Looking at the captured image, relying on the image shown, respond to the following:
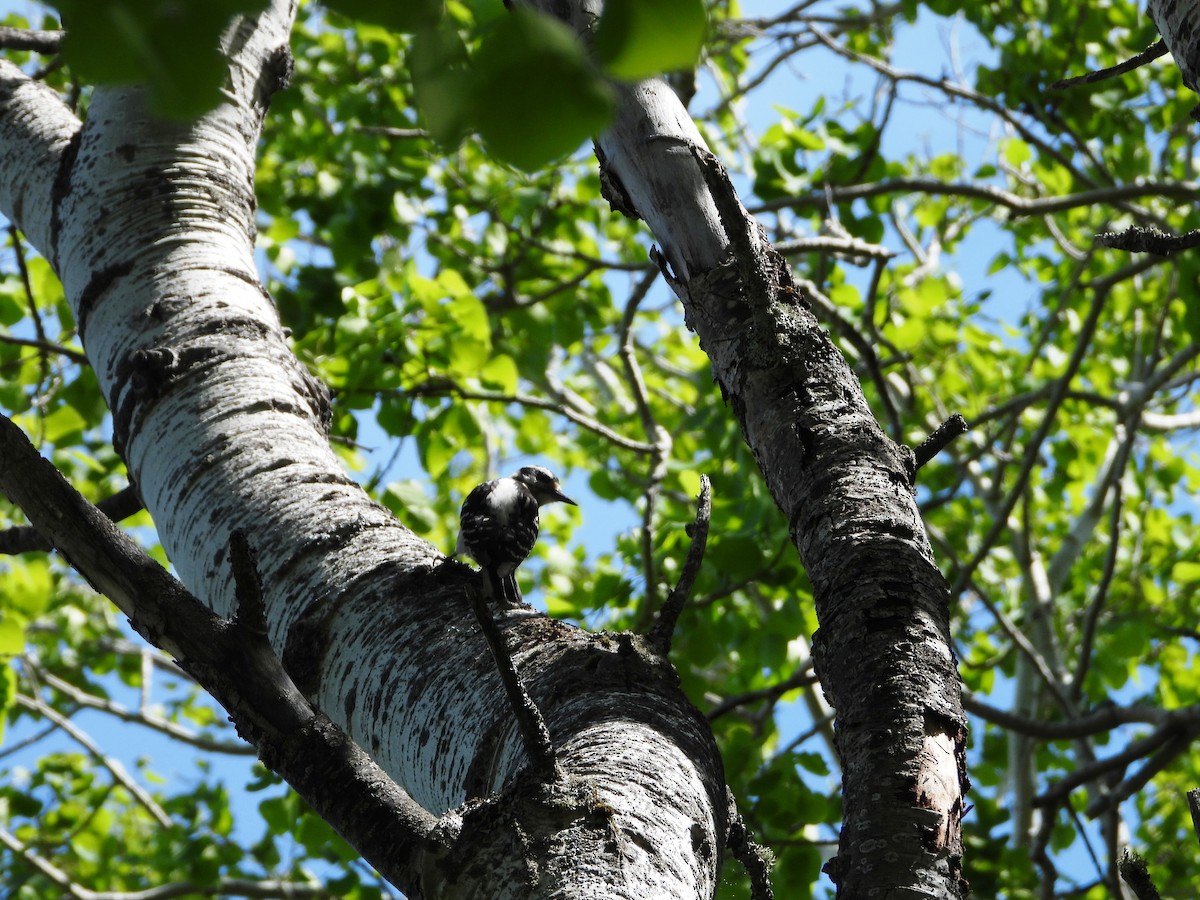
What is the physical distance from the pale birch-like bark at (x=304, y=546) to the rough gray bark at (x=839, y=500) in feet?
0.69

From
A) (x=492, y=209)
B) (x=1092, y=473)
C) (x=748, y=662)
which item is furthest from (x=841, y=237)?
(x=1092, y=473)

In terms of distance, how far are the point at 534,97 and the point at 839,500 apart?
0.83 meters

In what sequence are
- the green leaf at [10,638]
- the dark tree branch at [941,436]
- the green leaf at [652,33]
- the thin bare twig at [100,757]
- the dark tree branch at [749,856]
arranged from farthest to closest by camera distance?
the thin bare twig at [100,757]
the green leaf at [10,638]
the dark tree branch at [941,436]
the dark tree branch at [749,856]
the green leaf at [652,33]

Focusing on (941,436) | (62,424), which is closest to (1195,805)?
(941,436)

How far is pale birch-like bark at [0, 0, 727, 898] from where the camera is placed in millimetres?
1054

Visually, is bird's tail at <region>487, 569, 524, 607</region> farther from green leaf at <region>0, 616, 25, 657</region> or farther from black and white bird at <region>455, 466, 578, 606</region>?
green leaf at <region>0, 616, 25, 657</region>

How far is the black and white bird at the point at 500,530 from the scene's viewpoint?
2.10 m

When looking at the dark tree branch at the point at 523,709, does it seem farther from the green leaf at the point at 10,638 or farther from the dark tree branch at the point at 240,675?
the green leaf at the point at 10,638

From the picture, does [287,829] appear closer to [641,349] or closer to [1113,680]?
[1113,680]

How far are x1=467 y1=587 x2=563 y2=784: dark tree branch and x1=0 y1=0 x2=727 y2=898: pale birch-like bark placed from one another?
0.03 m

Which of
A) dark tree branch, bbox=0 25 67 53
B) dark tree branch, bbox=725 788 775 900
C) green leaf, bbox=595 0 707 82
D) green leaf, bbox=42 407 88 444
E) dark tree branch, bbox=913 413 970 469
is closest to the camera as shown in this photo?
green leaf, bbox=595 0 707 82

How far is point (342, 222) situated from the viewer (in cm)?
443

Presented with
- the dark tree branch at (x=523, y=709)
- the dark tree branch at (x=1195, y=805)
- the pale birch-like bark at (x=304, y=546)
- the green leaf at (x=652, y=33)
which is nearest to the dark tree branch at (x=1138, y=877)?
the dark tree branch at (x=1195, y=805)

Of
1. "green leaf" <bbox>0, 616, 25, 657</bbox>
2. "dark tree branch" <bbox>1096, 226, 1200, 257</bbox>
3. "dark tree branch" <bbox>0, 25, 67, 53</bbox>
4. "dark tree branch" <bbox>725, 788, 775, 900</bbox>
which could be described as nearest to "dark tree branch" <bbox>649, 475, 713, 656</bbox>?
"dark tree branch" <bbox>725, 788, 775, 900</bbox>
